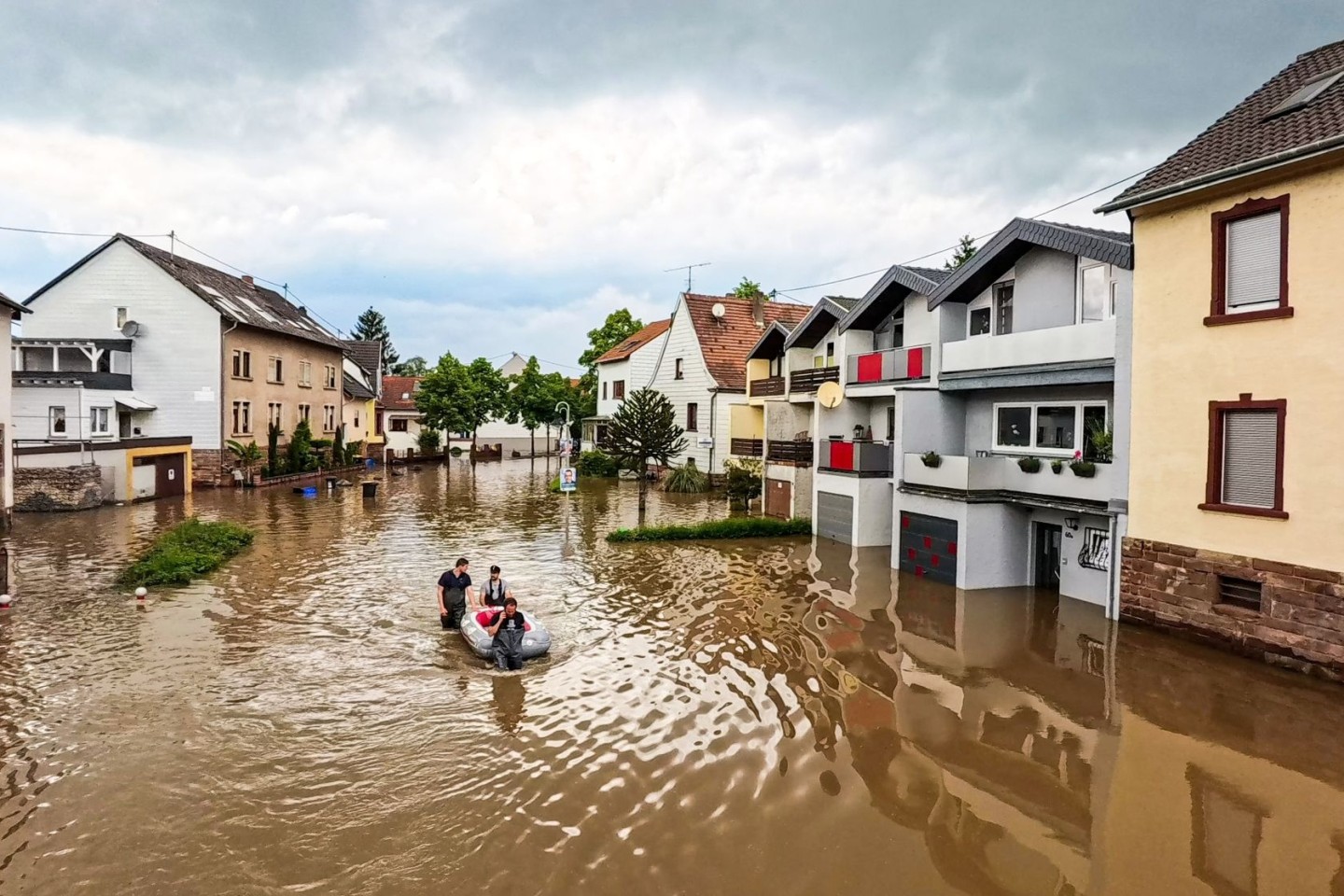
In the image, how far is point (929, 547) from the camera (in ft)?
62.4

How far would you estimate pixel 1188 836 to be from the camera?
25.2 feet

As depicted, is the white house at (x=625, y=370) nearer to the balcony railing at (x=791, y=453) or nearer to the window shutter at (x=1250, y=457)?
the balcony railing at (x=791, y=453)

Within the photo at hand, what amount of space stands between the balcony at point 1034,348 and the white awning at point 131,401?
3370 cm

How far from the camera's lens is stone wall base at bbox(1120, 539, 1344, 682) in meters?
11.7

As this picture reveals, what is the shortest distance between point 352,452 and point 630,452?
25.7 m

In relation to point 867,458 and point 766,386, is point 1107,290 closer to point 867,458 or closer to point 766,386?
point 867,458

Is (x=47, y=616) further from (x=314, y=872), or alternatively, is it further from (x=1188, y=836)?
(x=1188, y=836)

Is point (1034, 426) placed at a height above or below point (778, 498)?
above

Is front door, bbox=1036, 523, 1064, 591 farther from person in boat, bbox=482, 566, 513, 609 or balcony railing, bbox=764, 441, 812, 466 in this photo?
person in boat, bbox=482, 566, 513, 609

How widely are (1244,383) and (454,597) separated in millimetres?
13334

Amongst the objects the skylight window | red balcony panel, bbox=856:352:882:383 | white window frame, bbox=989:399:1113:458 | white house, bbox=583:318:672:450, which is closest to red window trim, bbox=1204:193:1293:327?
the skylight window

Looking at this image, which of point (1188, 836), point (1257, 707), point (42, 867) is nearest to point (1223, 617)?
point (1257, 707)

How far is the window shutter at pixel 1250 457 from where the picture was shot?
12.5m

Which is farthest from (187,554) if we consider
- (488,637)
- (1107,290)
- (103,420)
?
(1107,290)
